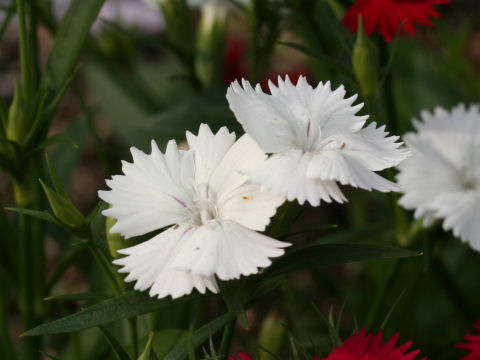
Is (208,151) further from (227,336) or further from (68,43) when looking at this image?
(68,43)

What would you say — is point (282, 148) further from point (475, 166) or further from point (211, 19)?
point (211, 19)

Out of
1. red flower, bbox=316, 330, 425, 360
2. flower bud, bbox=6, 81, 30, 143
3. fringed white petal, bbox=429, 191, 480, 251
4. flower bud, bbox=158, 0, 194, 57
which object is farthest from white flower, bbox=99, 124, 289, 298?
flower bud, bbox=158, 0, 194, 57

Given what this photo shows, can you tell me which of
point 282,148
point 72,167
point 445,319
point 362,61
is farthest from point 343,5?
point 445,319

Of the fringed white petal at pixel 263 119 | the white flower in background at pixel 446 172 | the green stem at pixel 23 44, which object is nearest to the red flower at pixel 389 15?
the white flower in background at pixel 446 172

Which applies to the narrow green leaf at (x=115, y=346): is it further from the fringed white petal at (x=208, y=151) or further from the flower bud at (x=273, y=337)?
the flower bud at (x=273, y=337)

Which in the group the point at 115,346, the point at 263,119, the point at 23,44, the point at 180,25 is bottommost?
the point at 115,346

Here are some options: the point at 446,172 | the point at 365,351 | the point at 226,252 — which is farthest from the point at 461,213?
the point at 226,252
